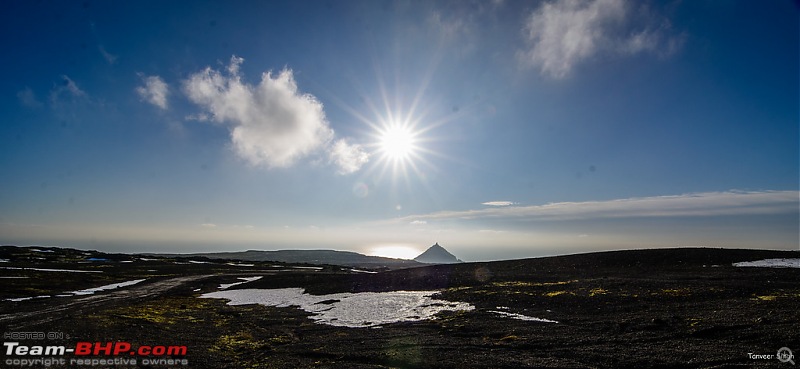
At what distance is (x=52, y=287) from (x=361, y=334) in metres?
62.8

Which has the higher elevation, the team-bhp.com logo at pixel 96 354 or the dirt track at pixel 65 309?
the team-bhp.com logo at pixel 96 354

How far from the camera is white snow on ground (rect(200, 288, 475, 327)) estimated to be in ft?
102

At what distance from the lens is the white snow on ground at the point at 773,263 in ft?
144

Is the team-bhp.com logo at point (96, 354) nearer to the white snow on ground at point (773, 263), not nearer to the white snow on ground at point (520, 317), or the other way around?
the white snow on ground at point (520, 317)

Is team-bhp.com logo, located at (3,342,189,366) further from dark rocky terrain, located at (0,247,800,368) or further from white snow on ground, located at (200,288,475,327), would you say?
white snow on ground, located at (200,288,475,327)

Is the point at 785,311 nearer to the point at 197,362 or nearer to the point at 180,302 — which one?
the point at 197,362

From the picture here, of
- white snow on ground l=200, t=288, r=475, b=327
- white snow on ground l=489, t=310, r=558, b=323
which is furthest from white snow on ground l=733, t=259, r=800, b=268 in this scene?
white snow on ground l=200, t=288, r=475, b=327

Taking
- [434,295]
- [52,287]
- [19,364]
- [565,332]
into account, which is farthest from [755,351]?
[52,287]

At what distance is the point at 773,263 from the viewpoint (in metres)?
46.0

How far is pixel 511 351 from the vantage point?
18.8m

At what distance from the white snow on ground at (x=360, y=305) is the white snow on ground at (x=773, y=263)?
39.2 meters

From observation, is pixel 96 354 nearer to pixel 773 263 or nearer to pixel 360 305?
pixel 360 305

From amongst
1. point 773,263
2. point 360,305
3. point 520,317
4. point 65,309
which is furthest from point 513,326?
point 773,263

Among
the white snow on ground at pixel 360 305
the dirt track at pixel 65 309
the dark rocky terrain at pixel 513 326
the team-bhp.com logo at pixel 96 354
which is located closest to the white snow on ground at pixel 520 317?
the dark rocky terrain at pixel 513 326
